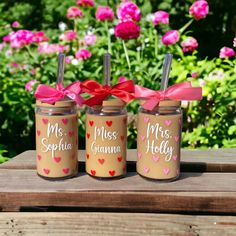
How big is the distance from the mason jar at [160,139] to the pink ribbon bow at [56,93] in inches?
6.5

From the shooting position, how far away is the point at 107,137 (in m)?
1.10

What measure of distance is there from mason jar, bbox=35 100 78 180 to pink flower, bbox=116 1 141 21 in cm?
125

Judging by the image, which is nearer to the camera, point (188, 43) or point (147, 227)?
point (147, 227)

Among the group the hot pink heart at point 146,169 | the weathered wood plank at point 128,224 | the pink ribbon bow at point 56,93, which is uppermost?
the pink ribbon bow at point 56,93

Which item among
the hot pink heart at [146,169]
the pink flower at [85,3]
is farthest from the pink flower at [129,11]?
the hot pink heart at [146,169]

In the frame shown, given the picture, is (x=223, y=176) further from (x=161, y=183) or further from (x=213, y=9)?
(x=213, y=9)

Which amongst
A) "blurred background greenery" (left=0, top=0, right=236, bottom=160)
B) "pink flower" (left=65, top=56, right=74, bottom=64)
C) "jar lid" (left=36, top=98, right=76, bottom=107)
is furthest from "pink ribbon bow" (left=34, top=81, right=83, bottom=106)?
"pink flower" (left=65, top=56, right=74, bottom=64)

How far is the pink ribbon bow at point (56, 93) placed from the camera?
1.09 m

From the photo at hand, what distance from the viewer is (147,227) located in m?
1.07

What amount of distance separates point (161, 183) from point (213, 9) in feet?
18.7

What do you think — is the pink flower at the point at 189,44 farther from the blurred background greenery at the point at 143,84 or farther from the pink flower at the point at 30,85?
the pink flower at the point at 30,85

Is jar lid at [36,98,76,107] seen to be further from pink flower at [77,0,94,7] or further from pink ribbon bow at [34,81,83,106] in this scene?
pink flower at [77,0,94,7]

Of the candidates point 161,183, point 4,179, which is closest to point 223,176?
point 161,183

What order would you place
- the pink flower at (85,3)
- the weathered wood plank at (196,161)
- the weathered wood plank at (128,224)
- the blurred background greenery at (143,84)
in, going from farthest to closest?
the pink flower at (85,3) → the blurred background greenery at (143,84) → the weathered wood plank at (196,161) → the weathered wood plank at (128,224)
